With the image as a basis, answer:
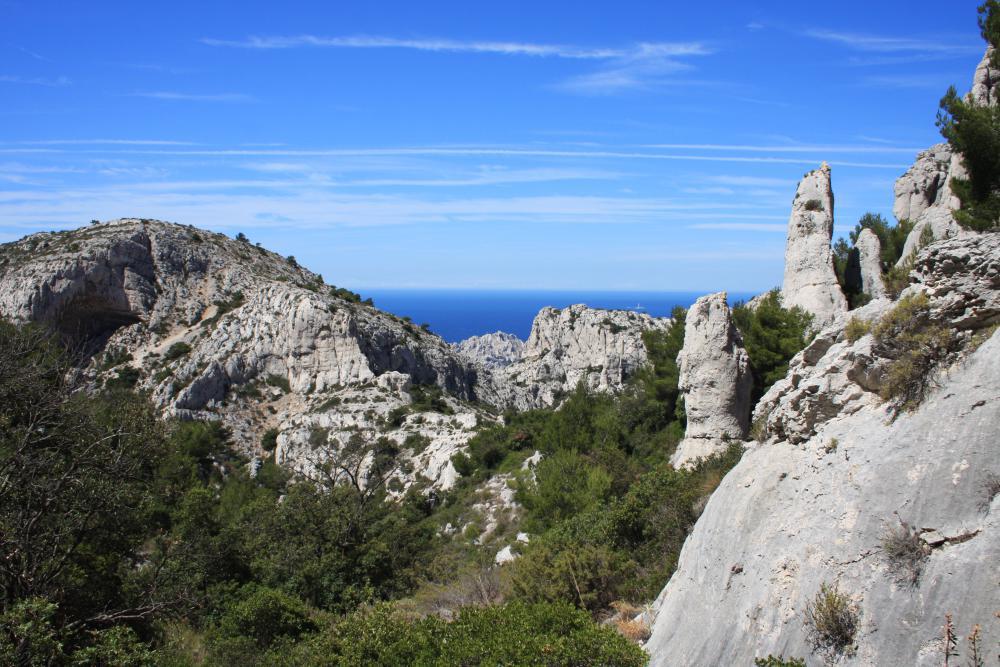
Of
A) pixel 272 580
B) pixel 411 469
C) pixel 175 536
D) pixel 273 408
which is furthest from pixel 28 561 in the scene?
pixel 273 408

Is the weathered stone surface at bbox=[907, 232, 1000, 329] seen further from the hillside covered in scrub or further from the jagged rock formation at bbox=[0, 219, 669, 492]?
the jagged rock formation at bbox=[0, 219, 669, 492]

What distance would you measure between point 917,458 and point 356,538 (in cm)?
1806

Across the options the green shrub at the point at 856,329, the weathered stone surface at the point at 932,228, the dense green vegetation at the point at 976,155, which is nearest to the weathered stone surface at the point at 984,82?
the weathered stone surface at the point at 932,228

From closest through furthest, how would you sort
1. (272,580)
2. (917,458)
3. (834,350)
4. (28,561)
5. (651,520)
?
(917,458) → (834,350) → (28,561) → (651,520) → (272,580)

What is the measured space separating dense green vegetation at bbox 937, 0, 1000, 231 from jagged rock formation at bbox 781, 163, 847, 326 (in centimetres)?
747

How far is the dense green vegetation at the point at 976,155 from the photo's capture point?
1446cm

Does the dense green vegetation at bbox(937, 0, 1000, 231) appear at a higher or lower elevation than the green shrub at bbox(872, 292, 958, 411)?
higher

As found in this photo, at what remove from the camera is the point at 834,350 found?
10.7 metres

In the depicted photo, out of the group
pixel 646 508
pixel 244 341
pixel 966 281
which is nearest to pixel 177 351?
pixel 244 341

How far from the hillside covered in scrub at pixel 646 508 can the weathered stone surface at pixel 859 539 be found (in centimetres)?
3

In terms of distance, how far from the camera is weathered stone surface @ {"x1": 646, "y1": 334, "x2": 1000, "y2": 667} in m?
6.58

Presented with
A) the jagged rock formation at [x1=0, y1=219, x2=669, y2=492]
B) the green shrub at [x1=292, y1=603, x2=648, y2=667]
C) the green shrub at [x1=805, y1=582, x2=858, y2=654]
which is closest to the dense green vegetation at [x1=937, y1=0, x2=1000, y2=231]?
the green shrub at [x1=805, y1=582, x2=858, y2=654]

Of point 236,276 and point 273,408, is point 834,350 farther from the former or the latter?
point 236,276

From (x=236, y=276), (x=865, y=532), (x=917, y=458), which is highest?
(x=236, y=276)
